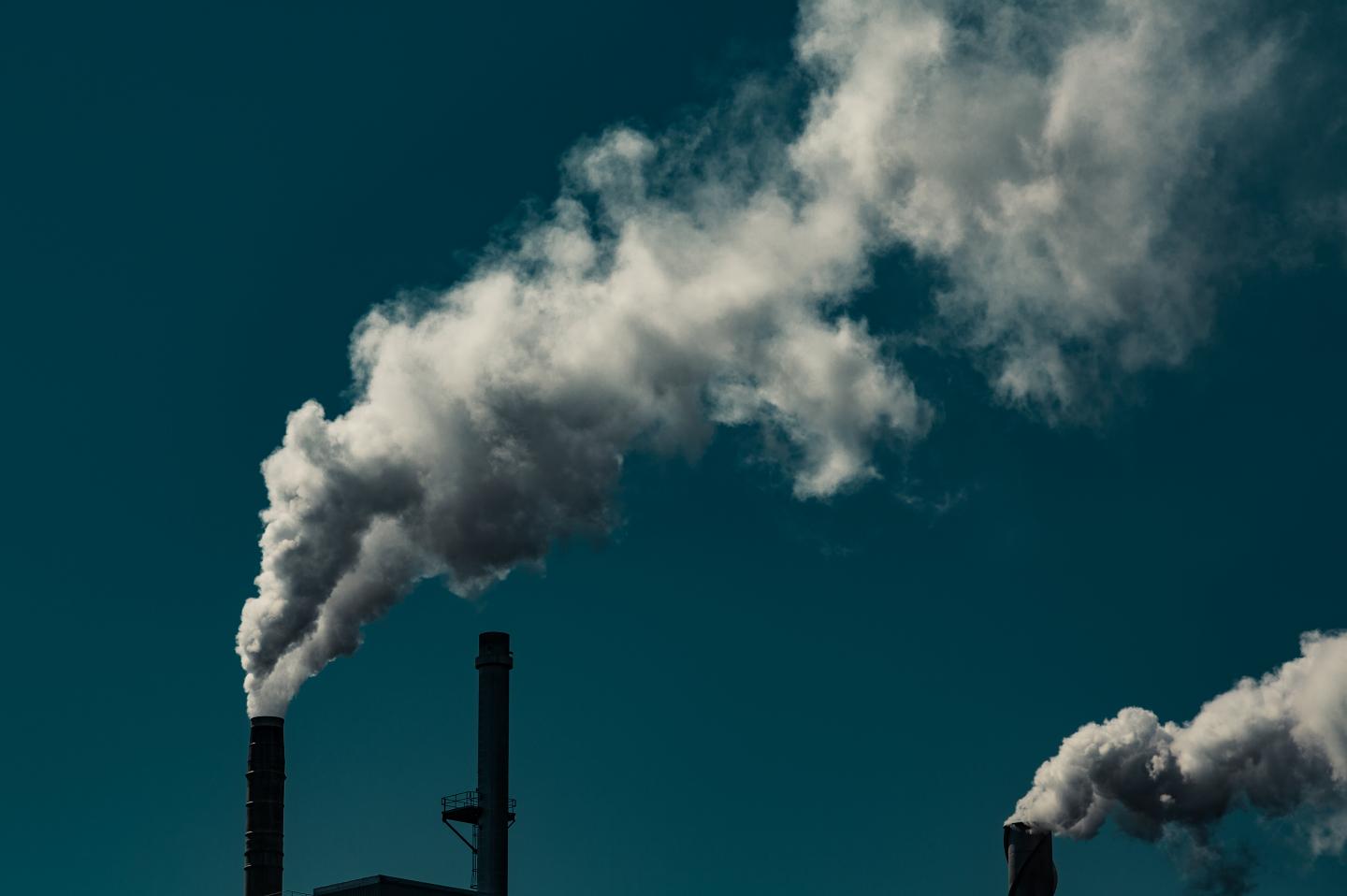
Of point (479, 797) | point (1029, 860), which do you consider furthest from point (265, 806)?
point (1029, 860)

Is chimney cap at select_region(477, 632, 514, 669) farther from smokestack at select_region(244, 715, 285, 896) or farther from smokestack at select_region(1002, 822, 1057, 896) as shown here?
smokestack at select_region(1002, 822, 1057, 896)

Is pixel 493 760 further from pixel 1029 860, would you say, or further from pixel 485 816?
pixel 1029 860

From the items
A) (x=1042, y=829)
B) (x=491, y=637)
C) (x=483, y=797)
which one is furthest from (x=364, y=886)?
(x=1042, y=829)

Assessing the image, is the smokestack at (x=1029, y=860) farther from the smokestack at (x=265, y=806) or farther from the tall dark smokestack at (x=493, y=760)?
the smokestack at (x=265, y=806)

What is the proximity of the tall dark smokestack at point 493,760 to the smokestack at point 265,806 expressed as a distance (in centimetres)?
650

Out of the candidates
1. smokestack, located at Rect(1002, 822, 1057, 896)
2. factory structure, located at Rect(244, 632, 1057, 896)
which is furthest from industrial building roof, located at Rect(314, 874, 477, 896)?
→ smokestack, located at Rect(1002, 822, 1057, 896)

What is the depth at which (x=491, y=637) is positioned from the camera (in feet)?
193

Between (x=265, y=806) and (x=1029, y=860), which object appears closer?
(x=265, y=806)

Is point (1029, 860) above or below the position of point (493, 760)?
below

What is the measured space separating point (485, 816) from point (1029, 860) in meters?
18.6

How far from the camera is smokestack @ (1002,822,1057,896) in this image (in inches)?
2281

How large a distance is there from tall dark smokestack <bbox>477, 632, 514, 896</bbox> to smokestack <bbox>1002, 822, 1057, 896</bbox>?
17.3 m

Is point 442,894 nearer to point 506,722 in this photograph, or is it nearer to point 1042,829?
point 506,722

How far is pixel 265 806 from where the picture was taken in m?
55.7
